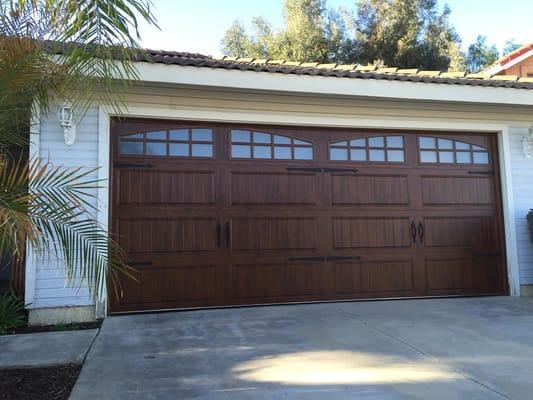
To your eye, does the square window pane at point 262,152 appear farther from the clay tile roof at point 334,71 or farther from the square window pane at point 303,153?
the clay tile roof at point 334,71

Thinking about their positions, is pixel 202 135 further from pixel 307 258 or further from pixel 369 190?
pixel 369 190

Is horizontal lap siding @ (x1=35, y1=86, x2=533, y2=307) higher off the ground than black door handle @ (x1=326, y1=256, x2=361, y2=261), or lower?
higher

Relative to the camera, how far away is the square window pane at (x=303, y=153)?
21.5 feet

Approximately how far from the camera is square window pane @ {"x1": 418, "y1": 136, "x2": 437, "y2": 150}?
7000mm

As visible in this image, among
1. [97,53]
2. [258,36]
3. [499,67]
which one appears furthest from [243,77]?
[258,36]

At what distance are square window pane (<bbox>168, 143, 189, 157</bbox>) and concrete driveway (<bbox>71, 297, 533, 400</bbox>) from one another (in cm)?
200

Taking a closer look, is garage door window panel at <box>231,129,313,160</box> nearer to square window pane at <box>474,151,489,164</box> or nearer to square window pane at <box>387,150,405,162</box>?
square window pane at <box>387,150,405,162</box>

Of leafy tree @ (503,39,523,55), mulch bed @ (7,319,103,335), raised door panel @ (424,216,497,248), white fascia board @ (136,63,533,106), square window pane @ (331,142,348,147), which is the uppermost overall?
leafy tree @ (503,39,523,55)

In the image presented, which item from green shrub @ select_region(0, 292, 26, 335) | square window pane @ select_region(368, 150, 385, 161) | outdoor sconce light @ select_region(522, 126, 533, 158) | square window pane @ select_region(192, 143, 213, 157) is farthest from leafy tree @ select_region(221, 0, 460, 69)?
green shrub @ select_region(0, 292, 26, 335)

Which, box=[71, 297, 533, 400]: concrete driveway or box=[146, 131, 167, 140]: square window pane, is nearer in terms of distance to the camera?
box=[71, 297, 533, 400]: concrete driveway

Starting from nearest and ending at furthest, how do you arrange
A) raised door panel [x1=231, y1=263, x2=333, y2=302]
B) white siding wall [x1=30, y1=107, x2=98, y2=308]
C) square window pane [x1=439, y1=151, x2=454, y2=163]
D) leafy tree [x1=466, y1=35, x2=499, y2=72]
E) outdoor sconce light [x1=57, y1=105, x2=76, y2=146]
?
white siding wall [x1=30, y1=107, x2=98, y2=308] < outdoor sconce light [x1=57, y1=105, x2=76, y2=146] < raised door panel [x1=231, y1=263, x2=333, y2=302] < square window pane [x1=439, y1=151, x2=454, y2=163] < leafy tree [x1=466, y1=35, x2=499, y2=72]

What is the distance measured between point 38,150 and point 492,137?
635cm

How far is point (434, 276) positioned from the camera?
683 centimetres

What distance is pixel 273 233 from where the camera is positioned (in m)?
6.34
